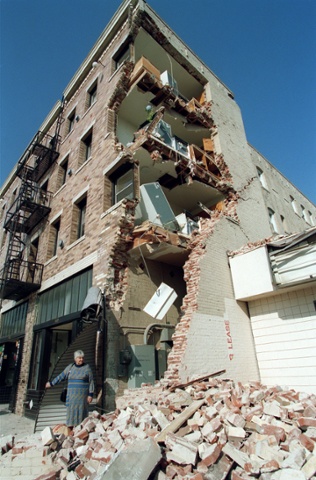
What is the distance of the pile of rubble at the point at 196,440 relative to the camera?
364cm

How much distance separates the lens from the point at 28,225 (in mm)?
15445

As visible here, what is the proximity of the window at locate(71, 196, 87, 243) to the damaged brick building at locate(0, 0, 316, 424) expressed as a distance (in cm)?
5

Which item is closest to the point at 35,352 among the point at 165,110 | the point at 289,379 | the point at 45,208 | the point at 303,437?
the point at 45,208

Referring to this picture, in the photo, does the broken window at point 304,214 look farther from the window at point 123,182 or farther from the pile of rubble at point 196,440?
the pile of rubble at point 196,440

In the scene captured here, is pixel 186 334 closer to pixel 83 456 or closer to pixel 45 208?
pixel 83 456

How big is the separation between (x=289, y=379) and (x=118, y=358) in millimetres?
4756

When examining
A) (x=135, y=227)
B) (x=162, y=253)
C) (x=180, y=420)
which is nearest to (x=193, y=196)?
(x=162, y=253)

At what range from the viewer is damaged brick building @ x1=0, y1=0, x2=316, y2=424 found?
25.6 feet

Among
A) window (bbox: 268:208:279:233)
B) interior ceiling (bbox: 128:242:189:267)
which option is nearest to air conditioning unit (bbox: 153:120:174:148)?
interior ceiling (bbox: 128:242:189:267)

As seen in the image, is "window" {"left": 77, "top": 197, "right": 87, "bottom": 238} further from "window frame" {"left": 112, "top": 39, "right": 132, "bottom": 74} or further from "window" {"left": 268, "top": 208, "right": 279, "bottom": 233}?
"window" {"left": 268, "top": 208, "right": 279, "bottom": 233}

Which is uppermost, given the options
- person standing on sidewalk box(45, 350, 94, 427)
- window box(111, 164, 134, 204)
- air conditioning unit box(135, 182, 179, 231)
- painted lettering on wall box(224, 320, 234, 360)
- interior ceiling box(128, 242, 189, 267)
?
window box(111, 164, 134, 204)

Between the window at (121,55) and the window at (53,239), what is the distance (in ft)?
26.6

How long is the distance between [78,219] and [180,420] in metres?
9.12

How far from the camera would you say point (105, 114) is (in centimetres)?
1242
